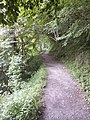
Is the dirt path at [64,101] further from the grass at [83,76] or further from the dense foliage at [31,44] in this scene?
the dense foliage at [31,44]

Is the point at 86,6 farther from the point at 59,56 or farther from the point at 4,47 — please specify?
the point at 59,56

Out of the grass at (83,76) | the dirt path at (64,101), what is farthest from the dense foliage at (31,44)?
the dirt path at (64,101)

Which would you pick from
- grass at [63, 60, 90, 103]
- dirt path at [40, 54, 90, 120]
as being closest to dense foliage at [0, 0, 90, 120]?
grass at [63, 60, 90, 103]

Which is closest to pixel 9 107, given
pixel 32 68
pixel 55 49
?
pixel 32 68

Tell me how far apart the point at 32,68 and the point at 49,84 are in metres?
4.36

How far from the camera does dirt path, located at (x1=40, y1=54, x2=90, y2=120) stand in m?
5.76

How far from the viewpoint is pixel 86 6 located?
7.86 meters

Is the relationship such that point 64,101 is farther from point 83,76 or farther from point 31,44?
point 31,44

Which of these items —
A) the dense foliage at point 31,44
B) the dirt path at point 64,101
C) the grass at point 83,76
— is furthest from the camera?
the grass at point 83,76

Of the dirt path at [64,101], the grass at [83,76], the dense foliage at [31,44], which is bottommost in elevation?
the dirt path at [64,101]

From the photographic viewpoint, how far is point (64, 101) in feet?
22.3

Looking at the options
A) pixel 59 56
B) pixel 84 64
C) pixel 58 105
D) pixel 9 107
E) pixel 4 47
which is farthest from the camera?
pixel 59 56

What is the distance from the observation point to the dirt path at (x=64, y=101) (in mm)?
5758

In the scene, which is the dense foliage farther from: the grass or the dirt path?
the dirt path
